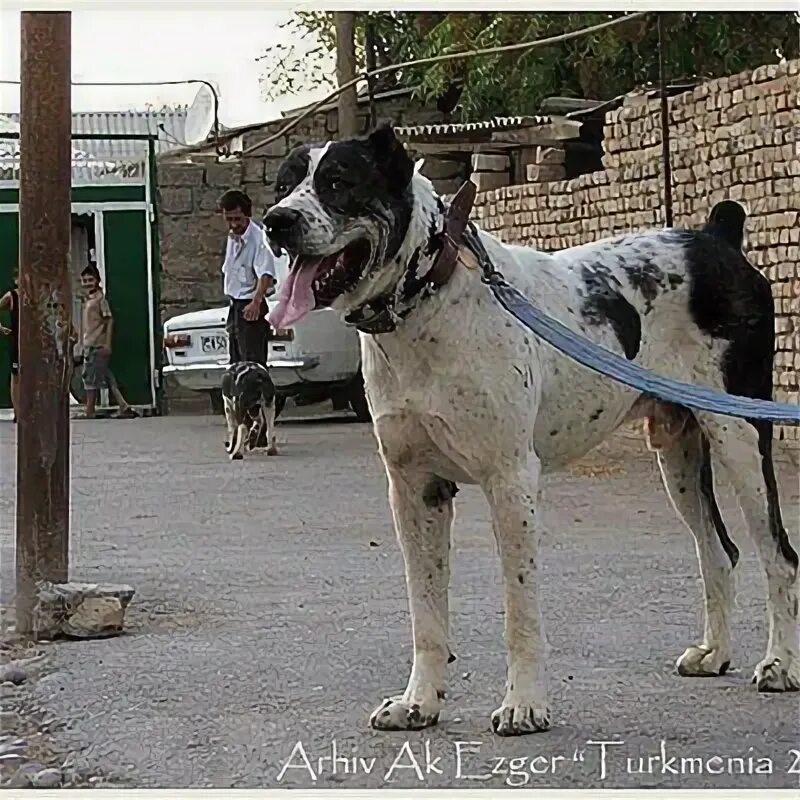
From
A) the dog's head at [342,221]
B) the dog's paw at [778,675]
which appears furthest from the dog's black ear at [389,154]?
the dog's paw at [778,675]

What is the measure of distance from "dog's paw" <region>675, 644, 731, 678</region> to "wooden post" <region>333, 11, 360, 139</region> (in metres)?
11.2

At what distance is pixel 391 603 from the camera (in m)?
7.18

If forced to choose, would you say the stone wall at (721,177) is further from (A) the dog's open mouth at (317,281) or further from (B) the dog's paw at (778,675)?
(A) the dog's open mouth at (317,281)

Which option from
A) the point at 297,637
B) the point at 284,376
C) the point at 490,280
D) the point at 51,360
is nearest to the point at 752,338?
the point at 490,280

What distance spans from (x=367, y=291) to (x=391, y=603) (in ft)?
9.14

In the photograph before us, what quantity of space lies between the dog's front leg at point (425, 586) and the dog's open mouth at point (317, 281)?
0.74m

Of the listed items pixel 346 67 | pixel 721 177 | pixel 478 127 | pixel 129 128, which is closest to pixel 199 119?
pixel 129 128

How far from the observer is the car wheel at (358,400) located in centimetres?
1741

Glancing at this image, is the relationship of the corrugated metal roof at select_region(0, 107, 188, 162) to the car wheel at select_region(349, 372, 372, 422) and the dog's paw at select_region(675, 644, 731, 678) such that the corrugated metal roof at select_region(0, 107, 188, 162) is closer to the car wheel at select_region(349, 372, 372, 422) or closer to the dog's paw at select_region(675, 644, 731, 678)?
the car wheel at select_region(349, 372, 372, 422)

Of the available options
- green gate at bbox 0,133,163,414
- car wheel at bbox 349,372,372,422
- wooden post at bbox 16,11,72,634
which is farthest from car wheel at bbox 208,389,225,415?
wooden post at bbox 16,11,72,634

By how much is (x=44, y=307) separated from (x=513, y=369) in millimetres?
2489

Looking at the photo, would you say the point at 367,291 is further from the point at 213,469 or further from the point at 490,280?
the point at 213,469

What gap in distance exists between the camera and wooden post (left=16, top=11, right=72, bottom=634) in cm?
651

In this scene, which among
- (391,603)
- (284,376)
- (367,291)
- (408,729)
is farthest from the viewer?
(284,376)
